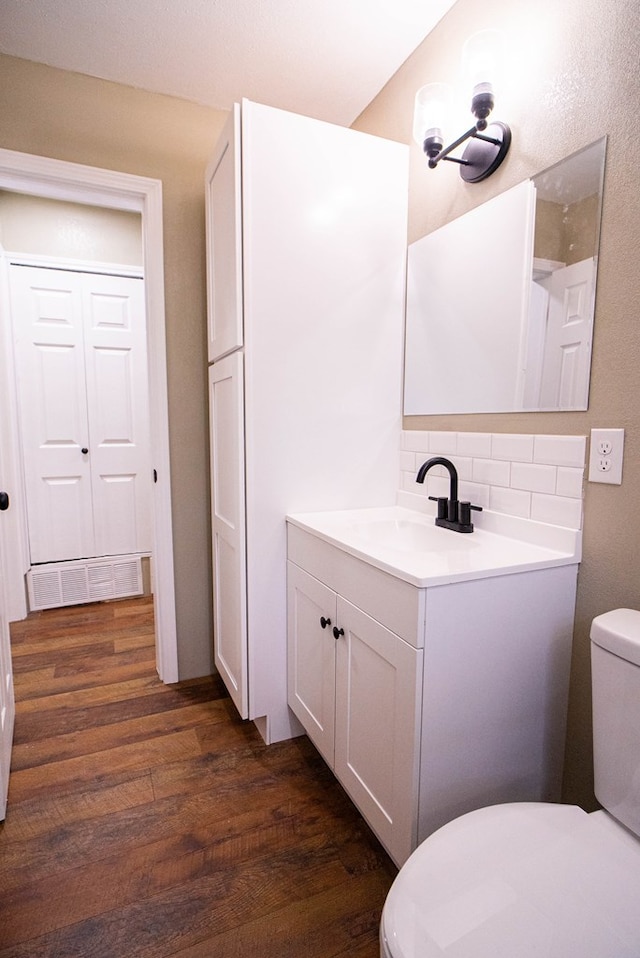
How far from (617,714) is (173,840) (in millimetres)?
1198

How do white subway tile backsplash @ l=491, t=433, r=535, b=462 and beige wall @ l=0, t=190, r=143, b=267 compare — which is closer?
white subway tile backsplash @ l=491, t=433, r=535, b=462

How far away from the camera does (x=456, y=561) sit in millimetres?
1064

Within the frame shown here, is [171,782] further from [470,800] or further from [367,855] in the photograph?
[470,800]

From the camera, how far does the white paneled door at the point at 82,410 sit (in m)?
2.76

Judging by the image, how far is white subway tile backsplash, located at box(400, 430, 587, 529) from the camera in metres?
1.15

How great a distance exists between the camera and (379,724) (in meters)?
1.11

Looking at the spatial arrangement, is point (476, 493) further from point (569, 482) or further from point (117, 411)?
point (117, 411)

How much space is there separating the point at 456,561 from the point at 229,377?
1.01m

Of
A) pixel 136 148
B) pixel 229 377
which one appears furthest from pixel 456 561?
pixel 136 148

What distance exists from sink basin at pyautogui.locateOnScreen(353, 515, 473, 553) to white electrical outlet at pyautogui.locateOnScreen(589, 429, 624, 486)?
0.36 m

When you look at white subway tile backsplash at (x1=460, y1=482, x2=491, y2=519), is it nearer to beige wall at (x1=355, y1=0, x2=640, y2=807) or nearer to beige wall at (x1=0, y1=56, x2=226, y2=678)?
beige wall at (x1=355, y1=0, x2=640, y2=807)

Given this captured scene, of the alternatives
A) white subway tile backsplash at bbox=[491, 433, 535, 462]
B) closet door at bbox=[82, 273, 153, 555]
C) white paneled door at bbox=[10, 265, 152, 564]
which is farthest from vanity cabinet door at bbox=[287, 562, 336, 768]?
white paneled door at bbox=[10, 265, 152, 564]

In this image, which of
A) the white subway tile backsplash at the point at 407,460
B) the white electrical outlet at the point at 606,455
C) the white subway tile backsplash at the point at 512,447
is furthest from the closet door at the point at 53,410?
the white electrical outlet at the point at 606,455

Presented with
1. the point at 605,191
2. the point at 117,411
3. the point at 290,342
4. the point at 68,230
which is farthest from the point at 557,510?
the point at 68,230
